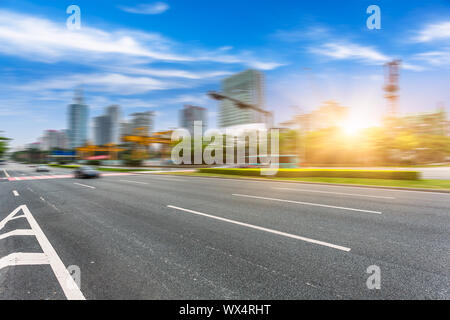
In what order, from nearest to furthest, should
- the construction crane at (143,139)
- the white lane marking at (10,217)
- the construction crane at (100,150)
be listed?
the white lane marking at (10,217), the construction crane at (143,139), the construction crane at (100,150)

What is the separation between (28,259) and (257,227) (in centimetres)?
450

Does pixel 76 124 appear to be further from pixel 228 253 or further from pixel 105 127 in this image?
pixel 228 253

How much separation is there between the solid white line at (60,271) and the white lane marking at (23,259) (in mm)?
90

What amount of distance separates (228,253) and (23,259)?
3620 millimetres

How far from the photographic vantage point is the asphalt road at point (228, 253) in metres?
2.56

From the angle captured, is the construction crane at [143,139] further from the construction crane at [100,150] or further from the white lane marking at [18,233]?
the white lane marking at [18,233]

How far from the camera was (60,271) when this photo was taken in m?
3.03

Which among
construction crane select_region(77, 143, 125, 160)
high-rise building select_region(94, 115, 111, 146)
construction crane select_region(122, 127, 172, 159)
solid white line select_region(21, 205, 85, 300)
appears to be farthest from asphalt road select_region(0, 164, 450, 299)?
high-rise building select_region(94, 115, 111, 146)

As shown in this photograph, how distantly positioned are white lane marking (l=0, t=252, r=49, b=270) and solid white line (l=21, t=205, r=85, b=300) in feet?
0.30

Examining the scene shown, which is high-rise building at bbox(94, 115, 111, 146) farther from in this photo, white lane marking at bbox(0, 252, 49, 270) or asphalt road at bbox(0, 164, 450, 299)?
white lane marking at bbox(0, 252, 49, 270)

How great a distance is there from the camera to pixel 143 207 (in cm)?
706

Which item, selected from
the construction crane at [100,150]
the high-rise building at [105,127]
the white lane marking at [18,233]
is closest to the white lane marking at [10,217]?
the white lane marking at [18,233]
